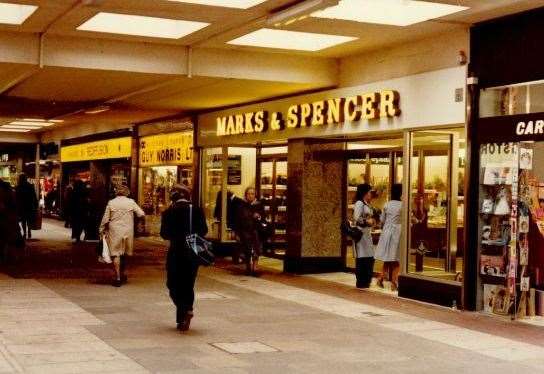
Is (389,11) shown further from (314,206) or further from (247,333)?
(314,206)

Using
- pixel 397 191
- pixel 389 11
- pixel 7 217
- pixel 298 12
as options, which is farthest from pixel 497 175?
pixel 7 217

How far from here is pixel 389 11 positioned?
35.2 ft

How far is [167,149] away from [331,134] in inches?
340

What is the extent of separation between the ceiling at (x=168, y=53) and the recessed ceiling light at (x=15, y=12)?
0.12 meters

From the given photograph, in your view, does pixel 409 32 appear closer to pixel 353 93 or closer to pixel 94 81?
pixel 353 93

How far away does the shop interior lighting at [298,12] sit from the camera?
890 cm

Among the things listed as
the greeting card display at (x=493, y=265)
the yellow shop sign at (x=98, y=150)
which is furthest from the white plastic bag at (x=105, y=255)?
the yellow shop sign at (x=98, y=150)

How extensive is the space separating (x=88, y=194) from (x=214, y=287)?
9265 millimetres

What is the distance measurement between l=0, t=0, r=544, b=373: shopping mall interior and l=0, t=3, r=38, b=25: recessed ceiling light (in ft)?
0.13

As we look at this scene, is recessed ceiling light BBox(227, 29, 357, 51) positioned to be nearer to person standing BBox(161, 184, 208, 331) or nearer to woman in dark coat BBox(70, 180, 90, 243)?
person standing BBox(161, 184, 208, 331)

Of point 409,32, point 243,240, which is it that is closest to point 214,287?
point 243,240

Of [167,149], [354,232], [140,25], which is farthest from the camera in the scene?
[167,149]

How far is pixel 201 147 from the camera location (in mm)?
19938

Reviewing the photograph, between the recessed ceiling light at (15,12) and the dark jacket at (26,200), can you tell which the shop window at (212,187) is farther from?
the recessed ceiling light at (15,12)
